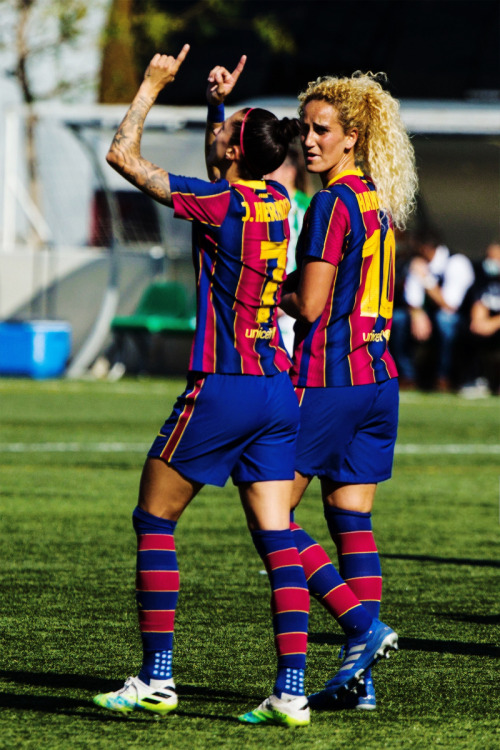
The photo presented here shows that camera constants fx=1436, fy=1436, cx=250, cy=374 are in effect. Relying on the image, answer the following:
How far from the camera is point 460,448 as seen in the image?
40.5ft

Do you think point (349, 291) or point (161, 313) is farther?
point (161, 313)

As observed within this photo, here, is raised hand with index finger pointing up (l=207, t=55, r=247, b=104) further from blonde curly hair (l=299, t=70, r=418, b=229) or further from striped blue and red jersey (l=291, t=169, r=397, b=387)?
striped blue and red jersey (l=291, t=169, r=397, b=387)

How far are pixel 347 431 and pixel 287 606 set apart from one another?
1.94 feet

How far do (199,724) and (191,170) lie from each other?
699 inches

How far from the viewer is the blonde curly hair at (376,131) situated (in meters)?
4.26

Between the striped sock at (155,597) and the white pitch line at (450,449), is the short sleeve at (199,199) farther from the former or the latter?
the white pitch line at (450,449)

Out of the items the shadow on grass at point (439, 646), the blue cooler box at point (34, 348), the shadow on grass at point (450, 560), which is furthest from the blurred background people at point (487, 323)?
the shadow on grass at point (439, 646)

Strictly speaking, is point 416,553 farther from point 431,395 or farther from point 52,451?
point 431,395

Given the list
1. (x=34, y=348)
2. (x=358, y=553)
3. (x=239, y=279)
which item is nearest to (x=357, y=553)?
(x=358, y=553)

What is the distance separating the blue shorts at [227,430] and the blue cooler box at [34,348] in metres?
14.9

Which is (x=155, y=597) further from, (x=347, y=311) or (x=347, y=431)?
(x=347, y=311)

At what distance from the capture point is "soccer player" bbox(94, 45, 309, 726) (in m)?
3.94

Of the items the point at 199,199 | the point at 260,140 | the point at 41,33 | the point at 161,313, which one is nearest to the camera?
the point at 199,199

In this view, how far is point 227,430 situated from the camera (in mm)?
3938
